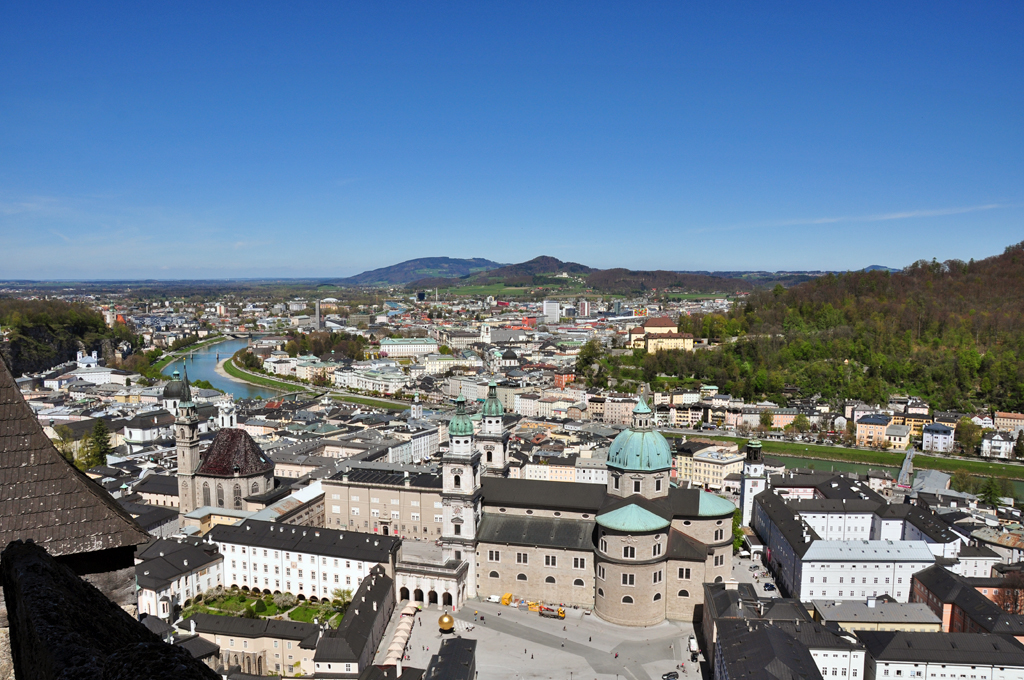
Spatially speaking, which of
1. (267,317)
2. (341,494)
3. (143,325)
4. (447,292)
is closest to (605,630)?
(341,494)

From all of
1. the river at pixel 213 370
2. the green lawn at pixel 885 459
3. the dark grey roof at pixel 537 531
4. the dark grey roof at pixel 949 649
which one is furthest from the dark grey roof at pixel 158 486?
the green lawn at pixel 885 459

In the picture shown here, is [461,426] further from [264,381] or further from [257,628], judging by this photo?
[264,381]

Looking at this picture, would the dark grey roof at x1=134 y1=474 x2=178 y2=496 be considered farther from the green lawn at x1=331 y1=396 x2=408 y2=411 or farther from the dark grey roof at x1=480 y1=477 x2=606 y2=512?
the green lawn at x1=331 y1=396 x2=408 y2=411

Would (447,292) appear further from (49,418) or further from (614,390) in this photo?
(49,418)

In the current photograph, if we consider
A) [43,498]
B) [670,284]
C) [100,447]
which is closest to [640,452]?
[43,498]

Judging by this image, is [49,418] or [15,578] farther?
[49,418]

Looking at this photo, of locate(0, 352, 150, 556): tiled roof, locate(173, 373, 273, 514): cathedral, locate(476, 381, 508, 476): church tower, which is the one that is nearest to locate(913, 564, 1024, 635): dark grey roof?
locate(476, 381, 508, 476): church tower
